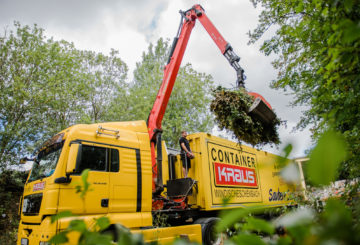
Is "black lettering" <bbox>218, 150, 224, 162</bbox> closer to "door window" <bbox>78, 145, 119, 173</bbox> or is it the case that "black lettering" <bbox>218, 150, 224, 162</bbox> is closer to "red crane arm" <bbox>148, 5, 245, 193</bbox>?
"red crane arm" <bbox>148, 5, 245, 193</bbox>

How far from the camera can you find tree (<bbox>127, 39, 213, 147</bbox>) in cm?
1881

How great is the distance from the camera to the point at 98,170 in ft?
15.2

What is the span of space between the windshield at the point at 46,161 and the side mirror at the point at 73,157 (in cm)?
43

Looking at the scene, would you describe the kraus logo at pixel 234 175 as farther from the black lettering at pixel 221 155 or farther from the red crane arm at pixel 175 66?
the red crane arm at pixel 175 66

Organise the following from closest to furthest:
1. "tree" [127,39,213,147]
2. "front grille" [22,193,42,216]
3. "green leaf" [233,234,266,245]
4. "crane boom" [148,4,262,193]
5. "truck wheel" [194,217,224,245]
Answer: "green leaf" [233,234,266,245] < "front grille" [22,193,42,216] < "truck wheel" [194,217,224,245] < "crane boom" [148,4,262,193] < "tree" [127,39,213,147]

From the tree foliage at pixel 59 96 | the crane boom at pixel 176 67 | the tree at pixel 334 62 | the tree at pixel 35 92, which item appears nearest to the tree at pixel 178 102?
the tree foliage at pixel 59 96

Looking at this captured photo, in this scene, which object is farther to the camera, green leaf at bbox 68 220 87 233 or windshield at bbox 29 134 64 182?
windshield at bbox 29 134 64 182

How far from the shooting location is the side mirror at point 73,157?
4.26 m

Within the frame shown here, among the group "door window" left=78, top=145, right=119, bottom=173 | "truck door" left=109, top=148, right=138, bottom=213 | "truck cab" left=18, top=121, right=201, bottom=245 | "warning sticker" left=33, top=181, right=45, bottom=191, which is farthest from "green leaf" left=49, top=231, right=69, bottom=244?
"warning sticker" left=33, top=181, right=45, bottom=191

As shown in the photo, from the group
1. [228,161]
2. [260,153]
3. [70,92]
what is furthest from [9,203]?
[260,153]

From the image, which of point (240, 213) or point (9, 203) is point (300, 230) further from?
point (9, 203)

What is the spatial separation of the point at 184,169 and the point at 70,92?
897 cm

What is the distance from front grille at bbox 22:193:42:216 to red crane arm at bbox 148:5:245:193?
2352mm

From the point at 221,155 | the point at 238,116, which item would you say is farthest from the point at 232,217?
the point at 221,155
